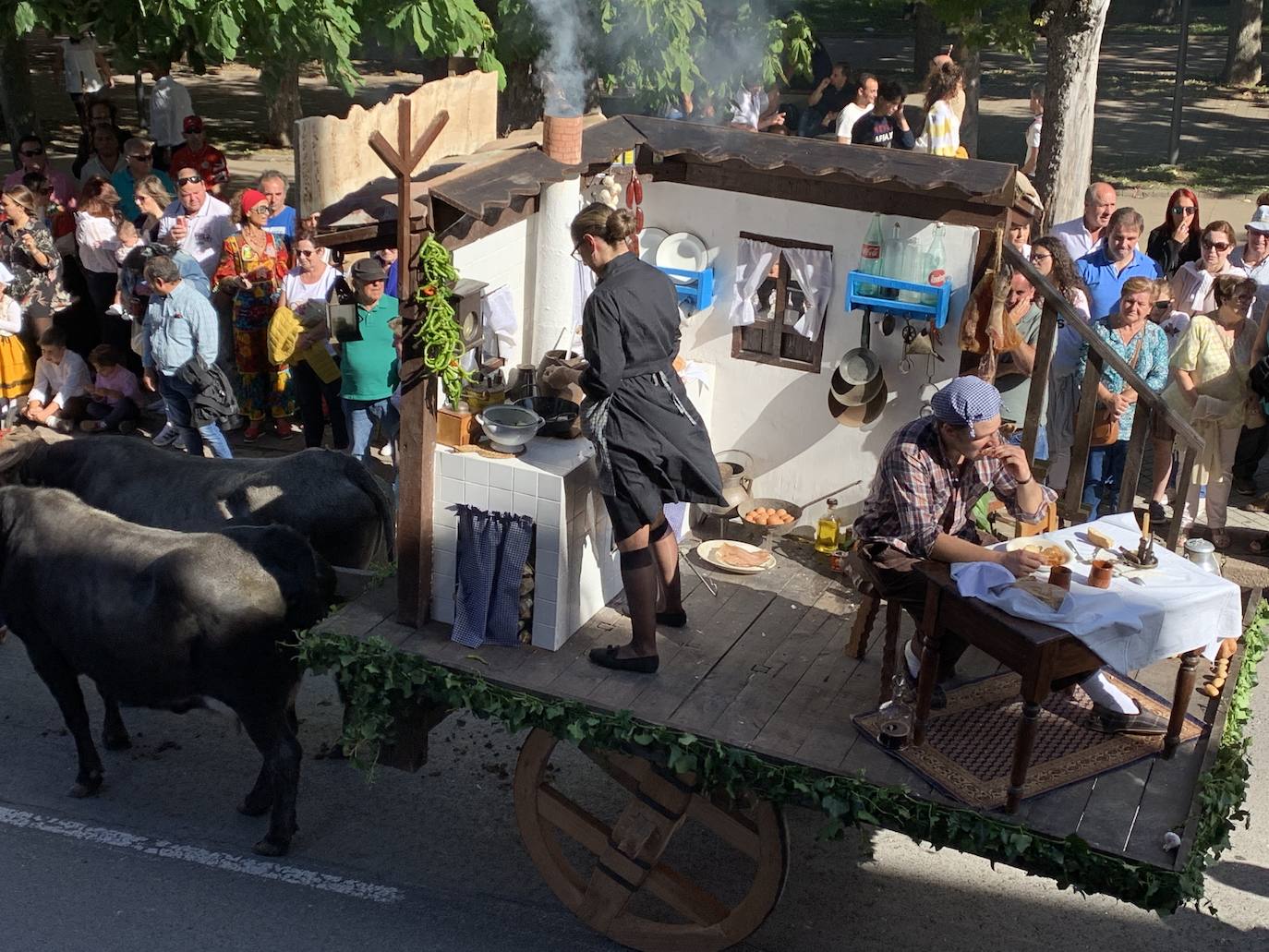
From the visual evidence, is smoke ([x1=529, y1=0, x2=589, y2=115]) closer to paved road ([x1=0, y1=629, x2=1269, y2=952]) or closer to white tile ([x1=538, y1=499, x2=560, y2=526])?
white tile ([x1=538, y1=499, x2=560, y2=526])

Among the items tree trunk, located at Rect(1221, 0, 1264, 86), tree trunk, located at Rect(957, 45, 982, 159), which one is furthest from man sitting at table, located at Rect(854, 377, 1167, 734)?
tree trunk, located at Rect(1221, 0, 1264, 86)

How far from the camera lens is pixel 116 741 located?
666 centimetres

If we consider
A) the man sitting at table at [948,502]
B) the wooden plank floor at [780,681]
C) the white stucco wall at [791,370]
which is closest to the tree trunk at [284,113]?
the white stucco wall at [791,370]

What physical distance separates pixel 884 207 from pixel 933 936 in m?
3.21

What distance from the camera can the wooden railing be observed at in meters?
5.49

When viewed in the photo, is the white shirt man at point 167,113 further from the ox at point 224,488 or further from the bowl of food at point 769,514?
the bowl of food at point 769,514

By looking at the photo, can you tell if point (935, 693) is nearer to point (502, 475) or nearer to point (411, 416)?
point (502, 475)

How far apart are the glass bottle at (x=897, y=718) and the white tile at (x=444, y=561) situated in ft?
5.78

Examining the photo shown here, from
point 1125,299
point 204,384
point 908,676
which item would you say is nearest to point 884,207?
point 1125,299

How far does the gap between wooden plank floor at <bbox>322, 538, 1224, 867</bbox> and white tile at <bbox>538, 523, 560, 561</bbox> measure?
39 centimetres

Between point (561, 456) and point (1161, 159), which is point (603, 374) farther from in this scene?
point (1161, 159)

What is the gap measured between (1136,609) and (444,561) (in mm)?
2620

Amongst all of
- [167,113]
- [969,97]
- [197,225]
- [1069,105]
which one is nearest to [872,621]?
[197,225]

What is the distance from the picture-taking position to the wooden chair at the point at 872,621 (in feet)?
17.2
